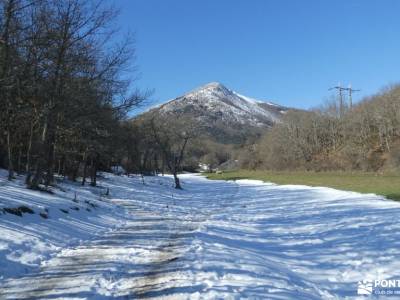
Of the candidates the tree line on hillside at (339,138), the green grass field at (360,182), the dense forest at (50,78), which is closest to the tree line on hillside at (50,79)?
the dense forest at (50,78)

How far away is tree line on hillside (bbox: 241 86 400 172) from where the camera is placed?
76.9 meters

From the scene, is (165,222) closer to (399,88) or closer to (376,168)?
(376,168)

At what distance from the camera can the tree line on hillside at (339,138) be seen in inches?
3029

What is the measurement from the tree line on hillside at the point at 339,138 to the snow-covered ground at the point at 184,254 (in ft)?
171

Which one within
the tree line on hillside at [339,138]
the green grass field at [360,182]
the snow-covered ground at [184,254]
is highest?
the tree line on hillside at [339,138]

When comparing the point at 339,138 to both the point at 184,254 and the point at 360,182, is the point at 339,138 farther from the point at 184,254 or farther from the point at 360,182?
the point at 184,254

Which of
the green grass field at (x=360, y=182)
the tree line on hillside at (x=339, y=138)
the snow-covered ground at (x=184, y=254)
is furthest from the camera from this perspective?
the tree line on hillside at (x=339, y=138)

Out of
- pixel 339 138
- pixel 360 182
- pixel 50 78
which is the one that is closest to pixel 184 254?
pixel 50 78

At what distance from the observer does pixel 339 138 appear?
96375mm

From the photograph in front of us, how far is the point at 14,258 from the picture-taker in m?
9.66

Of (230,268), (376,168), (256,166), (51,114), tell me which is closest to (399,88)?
(376,168)

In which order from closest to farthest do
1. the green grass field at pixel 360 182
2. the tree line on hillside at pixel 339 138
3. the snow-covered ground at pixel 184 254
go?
the snow-covered ground at pixel 184 254, the green grass field at pixel 360 182, the tree line on hillside at pixel 339 138

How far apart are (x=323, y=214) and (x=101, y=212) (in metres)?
9.38

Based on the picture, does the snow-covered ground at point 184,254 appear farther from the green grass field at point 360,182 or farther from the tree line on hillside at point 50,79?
the green grass field at point 360,182
